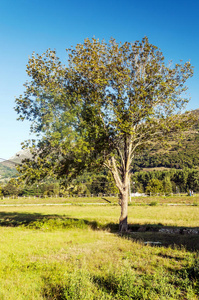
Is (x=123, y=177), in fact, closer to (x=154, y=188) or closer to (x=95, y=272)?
(x=95, y=272)

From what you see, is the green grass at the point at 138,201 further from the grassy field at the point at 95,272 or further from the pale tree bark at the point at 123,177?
the grassy field at the point at 95,272

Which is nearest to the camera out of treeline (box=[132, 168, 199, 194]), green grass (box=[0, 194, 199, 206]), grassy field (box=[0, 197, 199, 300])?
grassy field (box=[0, 197, 199, 300])

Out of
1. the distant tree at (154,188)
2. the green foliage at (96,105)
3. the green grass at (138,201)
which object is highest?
the green foliage at (96,105)

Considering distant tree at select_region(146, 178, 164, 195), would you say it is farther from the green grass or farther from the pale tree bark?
the pale tree bark

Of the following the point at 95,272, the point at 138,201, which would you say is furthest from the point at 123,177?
the point at 138,201

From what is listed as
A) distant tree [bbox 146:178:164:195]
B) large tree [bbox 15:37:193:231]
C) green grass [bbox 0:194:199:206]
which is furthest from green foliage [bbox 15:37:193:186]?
distant tree [bbox 146:178:164:195]

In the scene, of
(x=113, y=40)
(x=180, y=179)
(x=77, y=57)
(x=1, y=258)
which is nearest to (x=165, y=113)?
(x=113, y=40)

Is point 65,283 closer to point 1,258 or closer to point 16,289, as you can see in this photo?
point 16,289

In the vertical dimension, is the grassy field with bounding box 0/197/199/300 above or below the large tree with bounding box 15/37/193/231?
below

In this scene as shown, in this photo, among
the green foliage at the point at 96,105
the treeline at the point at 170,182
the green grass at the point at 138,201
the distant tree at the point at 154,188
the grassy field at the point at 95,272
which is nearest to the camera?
the grassy field at the point at 95,272

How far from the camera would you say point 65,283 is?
20.6ft

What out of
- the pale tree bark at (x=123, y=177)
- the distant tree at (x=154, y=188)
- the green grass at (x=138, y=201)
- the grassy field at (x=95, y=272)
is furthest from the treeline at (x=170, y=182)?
the grassy field at (x=95, y=272)

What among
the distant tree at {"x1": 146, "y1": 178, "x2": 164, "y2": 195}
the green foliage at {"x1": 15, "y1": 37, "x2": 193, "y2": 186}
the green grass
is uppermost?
the green foliage at {"x1": 15, "y1": 37, "x2": 193, "y2": 186}

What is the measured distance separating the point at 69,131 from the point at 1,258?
1000 cm
